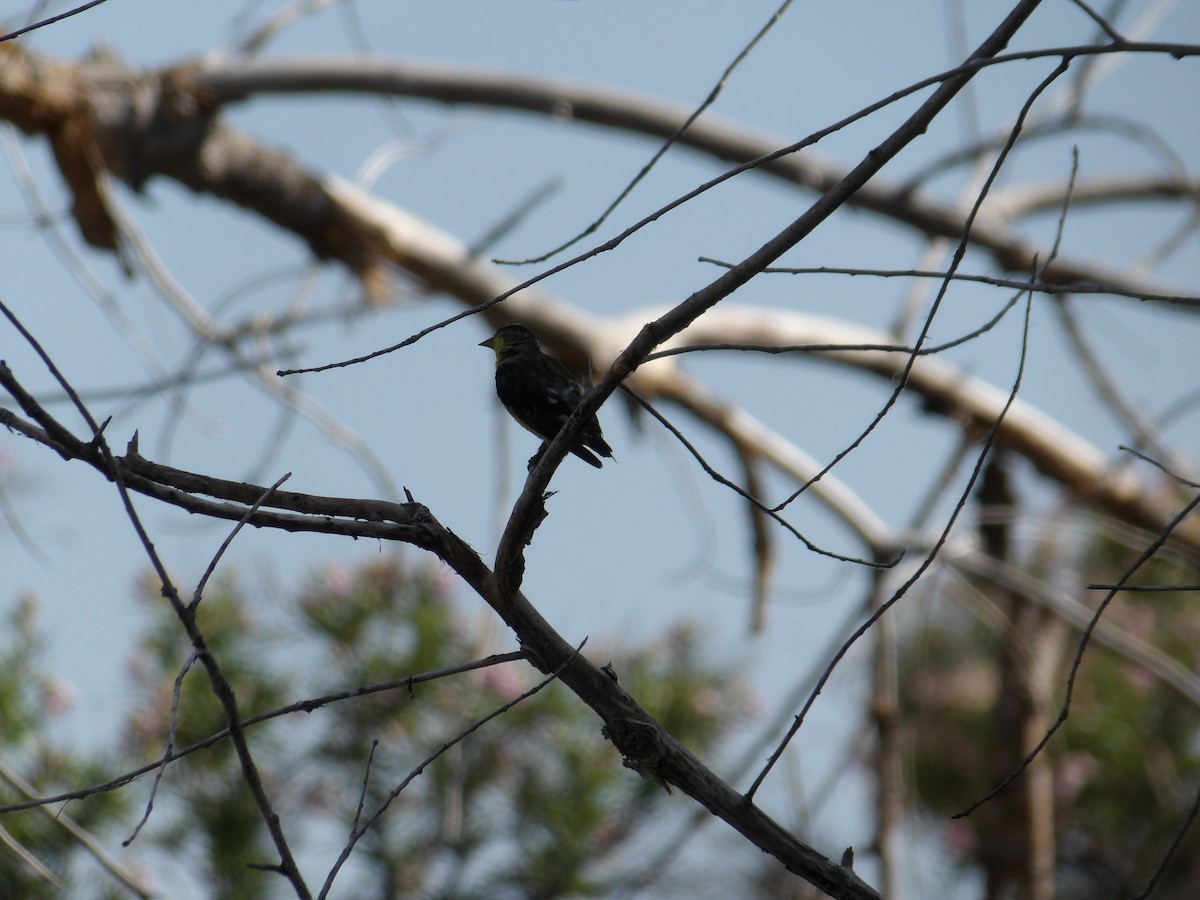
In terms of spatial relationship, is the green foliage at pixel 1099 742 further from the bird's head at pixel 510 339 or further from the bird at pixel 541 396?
the bird at pixel 541 396

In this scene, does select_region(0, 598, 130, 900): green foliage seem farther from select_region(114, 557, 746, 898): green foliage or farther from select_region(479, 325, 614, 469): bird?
select_region(479, 325, 614, 469): bird

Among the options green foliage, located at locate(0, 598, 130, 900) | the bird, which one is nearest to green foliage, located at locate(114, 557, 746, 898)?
green foliage, located at locate(0, 598, 130, 900)

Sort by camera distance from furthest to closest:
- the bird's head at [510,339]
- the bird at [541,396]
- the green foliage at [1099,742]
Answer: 1. the green foliage at [1099,742]
2. the bird's head at [510,339]
3. the bird at [541,396]

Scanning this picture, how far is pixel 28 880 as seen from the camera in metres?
4.15

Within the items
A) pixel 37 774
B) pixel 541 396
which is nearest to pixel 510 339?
pixel 541 396

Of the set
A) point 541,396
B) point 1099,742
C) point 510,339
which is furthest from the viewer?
point 1099,742

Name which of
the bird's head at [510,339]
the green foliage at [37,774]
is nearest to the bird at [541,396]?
the bird's head at [510,339]

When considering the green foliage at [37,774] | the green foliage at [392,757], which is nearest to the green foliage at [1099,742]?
the green foliage at [392,757]

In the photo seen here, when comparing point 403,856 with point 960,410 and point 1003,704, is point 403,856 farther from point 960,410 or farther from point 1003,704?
point 960,410

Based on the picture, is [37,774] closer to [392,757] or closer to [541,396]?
[392,757]

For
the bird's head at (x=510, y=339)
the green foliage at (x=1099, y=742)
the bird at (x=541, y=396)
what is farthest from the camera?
the green foliage at (x=1099, y=742)

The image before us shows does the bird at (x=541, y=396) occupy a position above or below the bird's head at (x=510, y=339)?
below

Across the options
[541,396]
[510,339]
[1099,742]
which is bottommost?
Answer: [541,396]

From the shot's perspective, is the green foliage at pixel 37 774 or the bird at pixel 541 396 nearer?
the bird at pixel 541 396
